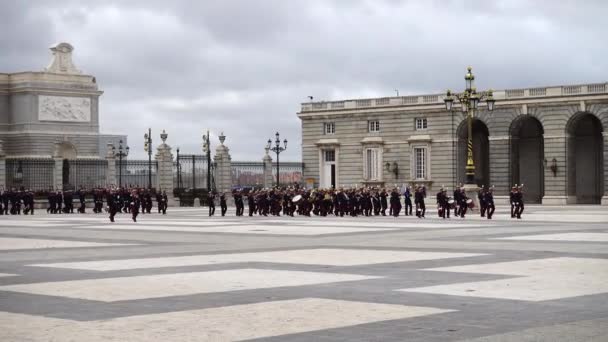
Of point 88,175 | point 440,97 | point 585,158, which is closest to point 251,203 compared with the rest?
point 440,97

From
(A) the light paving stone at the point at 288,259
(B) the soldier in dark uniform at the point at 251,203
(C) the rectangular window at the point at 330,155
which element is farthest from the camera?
(C) the rectangular window at the point at 330,155

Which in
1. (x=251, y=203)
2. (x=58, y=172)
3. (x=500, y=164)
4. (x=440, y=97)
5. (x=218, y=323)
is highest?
(x=440, y=97)

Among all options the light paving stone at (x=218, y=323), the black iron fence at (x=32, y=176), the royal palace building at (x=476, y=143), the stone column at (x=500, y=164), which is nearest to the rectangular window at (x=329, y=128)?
the royal palace building at (x=476, y=143)

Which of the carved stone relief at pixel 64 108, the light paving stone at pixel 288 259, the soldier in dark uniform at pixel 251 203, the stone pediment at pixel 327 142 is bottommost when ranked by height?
the light paving stone at pixel 288 259

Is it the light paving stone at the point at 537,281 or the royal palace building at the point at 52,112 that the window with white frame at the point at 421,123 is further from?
the light paving stone at the point at 537,281

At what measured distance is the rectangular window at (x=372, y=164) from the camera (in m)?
71.2

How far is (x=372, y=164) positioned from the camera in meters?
71.6

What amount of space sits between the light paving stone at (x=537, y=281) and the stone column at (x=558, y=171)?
4575 centimetres

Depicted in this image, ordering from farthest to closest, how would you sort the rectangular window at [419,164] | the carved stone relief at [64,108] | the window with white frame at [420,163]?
1. the carved stone relief at [64,108]
2. the rectangular window at [419,164]
3. the window with white frame at [420,163]

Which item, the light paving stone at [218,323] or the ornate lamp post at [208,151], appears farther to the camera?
the ornate lamp post at [208,151]

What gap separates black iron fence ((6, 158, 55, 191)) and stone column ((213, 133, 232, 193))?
991 cm

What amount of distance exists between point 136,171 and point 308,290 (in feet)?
179

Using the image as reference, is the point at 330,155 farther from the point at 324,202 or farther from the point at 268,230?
the point at 268,230

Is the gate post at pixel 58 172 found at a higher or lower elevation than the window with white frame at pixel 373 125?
lower
